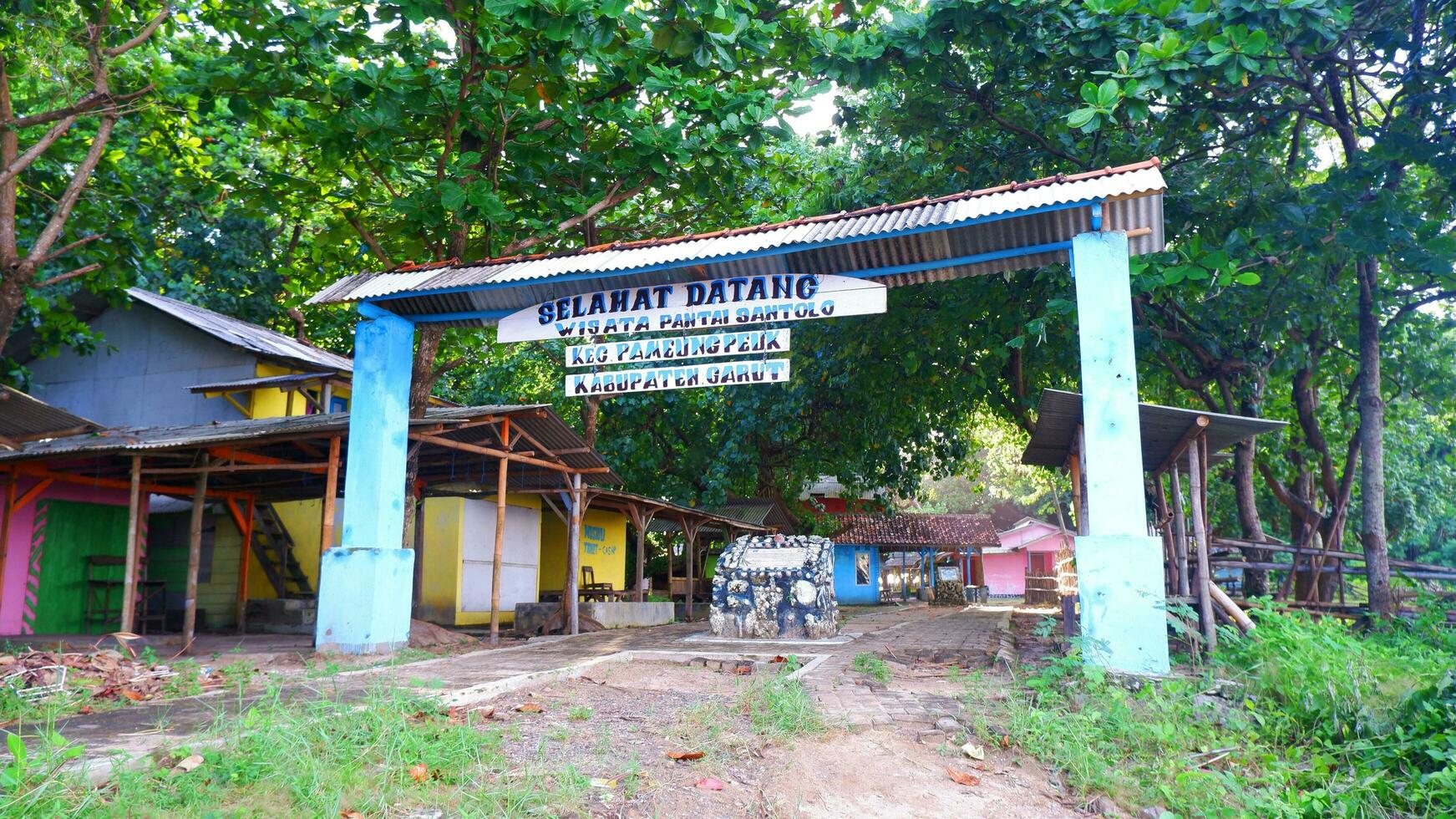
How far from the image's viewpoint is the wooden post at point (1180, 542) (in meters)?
8.78

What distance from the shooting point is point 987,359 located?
15766mm

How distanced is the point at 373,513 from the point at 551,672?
3.22 meters

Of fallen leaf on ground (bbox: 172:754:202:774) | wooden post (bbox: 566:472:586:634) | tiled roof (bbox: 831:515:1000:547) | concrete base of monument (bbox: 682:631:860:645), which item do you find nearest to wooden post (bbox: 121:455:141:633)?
wooden post (bbox: 566:472:586:634)

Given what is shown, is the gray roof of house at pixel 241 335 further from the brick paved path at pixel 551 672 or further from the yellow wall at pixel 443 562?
the brick paved path at pixel 551 672

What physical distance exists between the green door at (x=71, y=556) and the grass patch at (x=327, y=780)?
12.1m

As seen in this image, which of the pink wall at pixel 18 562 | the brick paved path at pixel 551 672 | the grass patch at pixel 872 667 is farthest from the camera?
the pink wall at pixel 18 562

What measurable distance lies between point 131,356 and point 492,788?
17696 mm

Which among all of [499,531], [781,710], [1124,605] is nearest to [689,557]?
[499,531]

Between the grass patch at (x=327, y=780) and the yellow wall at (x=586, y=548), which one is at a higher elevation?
the yellow wall at (x=586, y=548)

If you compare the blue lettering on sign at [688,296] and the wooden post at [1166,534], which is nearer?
the blue lettering on sign at [688,296]

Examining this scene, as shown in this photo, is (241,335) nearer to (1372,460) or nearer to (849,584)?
(1372,460)

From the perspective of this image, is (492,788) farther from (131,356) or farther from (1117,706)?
(131,356)

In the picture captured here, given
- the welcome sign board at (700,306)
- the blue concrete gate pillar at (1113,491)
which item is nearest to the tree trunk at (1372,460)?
the blue concrete gate pillar at (1113,491)

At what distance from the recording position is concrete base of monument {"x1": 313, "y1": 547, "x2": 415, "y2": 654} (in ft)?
32.0
